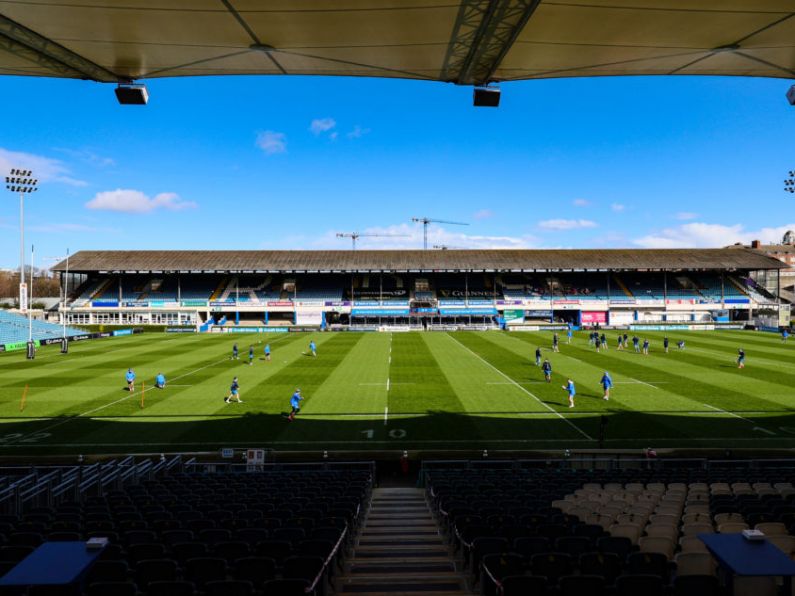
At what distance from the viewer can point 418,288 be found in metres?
84.2

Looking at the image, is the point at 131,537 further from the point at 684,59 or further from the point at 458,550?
the point at 684,59

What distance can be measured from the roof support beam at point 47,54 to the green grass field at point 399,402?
536 inches

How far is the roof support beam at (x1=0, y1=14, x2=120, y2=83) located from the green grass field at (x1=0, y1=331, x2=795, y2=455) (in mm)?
13612

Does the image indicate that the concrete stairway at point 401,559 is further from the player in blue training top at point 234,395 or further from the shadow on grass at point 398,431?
the player in blue training top at point 234,395

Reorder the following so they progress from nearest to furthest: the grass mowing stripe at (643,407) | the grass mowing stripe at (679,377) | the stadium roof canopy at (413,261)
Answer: the grass mowing stripe at (643,407)
the grass mowing stripe at (679,377)
the stadium roof canopy at (413,261)

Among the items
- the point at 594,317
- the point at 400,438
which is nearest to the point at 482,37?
the point at 400,438

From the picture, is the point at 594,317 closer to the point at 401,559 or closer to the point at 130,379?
the point at 130,379

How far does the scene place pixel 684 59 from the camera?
30.3ft

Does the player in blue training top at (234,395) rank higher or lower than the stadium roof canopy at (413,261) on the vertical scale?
lower

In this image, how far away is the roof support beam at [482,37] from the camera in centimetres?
699

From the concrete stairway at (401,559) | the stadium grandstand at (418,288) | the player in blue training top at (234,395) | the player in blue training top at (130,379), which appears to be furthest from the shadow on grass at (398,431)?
the stadium grandstand at (418,288)

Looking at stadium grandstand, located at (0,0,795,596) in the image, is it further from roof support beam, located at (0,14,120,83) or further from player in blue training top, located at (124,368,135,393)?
player in blue training top, located at (124,368,135,393)

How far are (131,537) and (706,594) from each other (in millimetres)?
6904

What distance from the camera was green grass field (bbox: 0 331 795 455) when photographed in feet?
66.6
